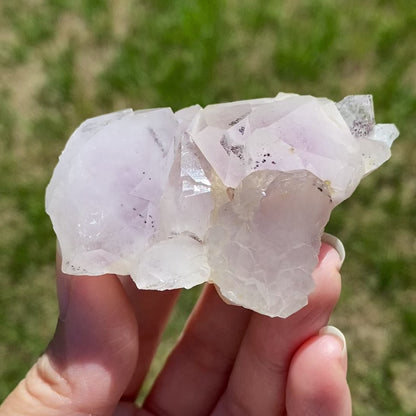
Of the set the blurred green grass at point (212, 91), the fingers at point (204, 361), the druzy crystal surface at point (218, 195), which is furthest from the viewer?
the blurred green grass at point (212, 91)

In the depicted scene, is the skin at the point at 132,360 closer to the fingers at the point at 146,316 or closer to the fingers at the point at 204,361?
the fingers at the point at 204,361

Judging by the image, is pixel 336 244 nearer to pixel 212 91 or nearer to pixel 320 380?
pixel 320 380

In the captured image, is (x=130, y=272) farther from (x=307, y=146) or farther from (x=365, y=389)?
(x=365, y=389)

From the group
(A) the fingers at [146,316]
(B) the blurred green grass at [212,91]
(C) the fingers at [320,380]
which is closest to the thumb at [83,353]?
(A) the fingers at [146,316]

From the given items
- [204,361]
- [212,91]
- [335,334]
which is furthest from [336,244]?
[212,91]

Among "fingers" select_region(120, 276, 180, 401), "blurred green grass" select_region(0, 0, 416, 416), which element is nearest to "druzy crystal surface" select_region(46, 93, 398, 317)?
"fingers" select_region(120, 276, 180, 401)

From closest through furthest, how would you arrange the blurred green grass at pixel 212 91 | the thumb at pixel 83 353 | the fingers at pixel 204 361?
the thumb at pixel 83 353 → the fingers at pixel 204 361 → the blurred green grass at pixel 212 91

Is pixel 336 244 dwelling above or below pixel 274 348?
above
